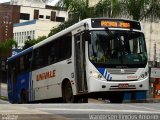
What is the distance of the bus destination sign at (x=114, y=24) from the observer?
18.7 metres

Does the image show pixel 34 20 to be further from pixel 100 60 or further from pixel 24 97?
pixel 100 60

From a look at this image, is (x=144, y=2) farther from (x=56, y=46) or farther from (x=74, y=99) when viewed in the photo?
(x=74, y=99)

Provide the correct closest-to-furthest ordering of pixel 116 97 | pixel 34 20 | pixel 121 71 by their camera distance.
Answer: pixel 121 71 → pixel 116 97 → pixel 34 20

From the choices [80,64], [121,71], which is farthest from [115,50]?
[80,64]

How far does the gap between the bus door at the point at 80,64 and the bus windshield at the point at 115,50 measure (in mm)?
435

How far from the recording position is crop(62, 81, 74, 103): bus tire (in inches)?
770

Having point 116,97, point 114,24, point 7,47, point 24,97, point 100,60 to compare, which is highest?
point 114,24

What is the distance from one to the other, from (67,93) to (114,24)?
3378 millimetres

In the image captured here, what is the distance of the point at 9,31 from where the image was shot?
10569 centimetres

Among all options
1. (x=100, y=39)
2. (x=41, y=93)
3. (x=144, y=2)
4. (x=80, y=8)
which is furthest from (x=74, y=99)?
(x=80, y=8)

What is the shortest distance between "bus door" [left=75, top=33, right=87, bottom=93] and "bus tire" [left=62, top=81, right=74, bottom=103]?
783 millimetres

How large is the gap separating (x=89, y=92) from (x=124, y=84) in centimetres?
133

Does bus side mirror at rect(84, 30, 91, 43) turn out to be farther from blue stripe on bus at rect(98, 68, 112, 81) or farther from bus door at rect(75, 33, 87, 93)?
blue stripe on bus at rect(98, 68, 112, 81)

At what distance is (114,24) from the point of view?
19.0 meters
